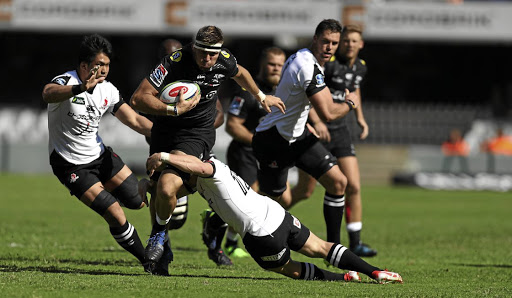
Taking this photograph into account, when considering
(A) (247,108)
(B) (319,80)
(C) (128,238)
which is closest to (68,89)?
(C) (128,238)

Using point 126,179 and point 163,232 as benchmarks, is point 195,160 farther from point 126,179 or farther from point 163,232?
point 126,179

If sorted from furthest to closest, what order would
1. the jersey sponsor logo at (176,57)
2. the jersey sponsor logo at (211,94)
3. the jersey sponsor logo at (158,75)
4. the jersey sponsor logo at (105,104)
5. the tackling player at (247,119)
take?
the tackling player at (247,119) → the jersey sponsor logo at (105,104) → the jersey sponsor logo at (211,94) → the jersey sponsor logo at (176,57) → the jersey sponsor logo at (158,75)

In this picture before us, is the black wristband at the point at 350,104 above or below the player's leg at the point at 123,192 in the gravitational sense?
above

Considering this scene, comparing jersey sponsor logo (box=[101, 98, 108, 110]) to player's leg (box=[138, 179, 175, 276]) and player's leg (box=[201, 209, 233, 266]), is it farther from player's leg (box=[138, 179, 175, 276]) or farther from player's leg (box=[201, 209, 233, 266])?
player's leg (box=[201, 209, 233, 266])

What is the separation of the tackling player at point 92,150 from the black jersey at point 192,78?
61 centimetres

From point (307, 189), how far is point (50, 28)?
78.0 ft

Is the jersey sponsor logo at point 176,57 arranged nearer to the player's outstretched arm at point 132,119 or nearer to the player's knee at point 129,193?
the player's outstretched arm at point 132,119

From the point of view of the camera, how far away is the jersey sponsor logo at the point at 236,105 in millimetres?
11297

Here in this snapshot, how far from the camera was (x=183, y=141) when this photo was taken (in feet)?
28.1

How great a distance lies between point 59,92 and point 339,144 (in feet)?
13.4

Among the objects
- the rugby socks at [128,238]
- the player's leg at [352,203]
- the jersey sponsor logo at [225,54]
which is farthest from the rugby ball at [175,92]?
the player's leg at [352,203]

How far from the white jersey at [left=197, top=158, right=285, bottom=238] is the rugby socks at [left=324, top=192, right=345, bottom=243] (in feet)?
6.31

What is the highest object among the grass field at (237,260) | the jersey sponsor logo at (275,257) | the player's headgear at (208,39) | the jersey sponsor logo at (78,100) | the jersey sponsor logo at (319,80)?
the player's headgear at (208,39)

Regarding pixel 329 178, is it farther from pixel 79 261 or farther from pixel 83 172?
pixel 79 261
